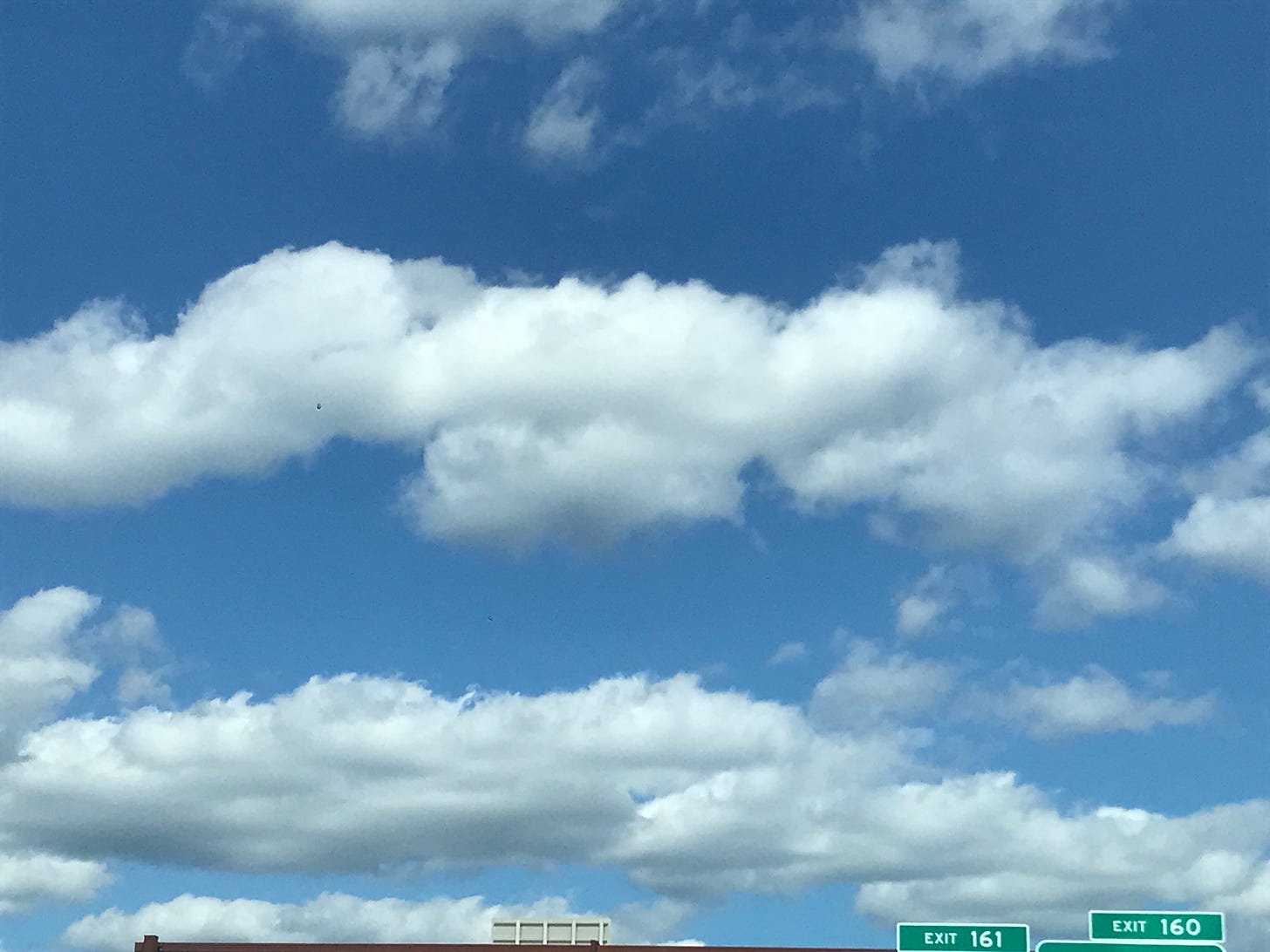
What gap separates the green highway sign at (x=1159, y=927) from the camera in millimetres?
36531

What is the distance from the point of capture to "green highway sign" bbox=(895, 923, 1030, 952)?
130 feet

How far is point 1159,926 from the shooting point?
121ft

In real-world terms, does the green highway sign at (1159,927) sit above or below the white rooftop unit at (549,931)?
above

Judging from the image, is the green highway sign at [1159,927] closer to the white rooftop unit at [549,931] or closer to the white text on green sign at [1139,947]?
the white text on green sign at [1139,947]

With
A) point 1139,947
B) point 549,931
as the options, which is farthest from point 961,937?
point 549,931

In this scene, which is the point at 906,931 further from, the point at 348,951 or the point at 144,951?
the point at 144,951

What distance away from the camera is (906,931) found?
132ft

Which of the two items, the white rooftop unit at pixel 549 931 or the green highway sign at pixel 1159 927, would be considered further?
the white rooftop unit at pixel 549 931

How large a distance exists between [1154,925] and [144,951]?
117ft

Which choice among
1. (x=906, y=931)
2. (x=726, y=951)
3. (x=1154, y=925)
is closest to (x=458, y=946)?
(x=726, y=951)

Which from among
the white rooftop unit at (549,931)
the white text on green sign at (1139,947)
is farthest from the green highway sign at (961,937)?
the white rooftop unit at (549,931)

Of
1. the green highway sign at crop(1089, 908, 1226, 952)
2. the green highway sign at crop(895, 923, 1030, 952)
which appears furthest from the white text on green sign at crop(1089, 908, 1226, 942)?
the green highway sign at crop(895, 923, 1030, 952)

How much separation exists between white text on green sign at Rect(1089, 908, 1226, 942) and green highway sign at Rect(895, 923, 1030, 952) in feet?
9.56

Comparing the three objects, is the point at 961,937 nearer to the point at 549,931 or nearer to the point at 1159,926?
the point at 1159,926
